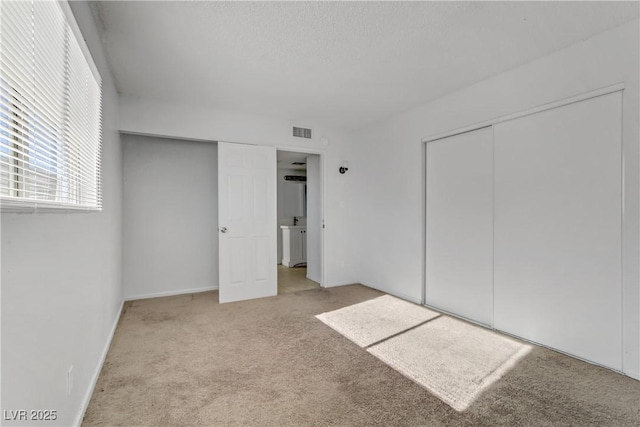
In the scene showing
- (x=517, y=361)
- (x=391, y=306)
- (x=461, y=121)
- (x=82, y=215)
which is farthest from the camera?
(x=391, y=306)

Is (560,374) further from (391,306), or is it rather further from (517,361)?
(391,306)

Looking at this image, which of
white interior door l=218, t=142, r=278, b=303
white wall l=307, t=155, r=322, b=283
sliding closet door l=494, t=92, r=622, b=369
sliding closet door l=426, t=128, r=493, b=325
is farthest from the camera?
white wall l=307, t=155, r=322, b=283

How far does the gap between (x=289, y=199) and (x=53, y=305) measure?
253 inches

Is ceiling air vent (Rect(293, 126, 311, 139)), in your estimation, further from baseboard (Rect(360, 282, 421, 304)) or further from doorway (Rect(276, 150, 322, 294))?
baseboard (Rect(360, 282, 421, 304))

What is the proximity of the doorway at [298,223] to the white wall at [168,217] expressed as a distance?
1.25m

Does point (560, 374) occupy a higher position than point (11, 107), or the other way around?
point (11, 107)

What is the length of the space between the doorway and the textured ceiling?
6.25ft

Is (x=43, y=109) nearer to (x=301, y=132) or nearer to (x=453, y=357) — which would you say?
(x=453, y=357)

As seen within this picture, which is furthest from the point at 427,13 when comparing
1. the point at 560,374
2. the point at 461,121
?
the point at 560,374

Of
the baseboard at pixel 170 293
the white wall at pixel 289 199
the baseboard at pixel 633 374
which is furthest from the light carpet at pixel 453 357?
the white wall at pixel 289 199

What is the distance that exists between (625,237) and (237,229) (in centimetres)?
389

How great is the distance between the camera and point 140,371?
2.30 metres

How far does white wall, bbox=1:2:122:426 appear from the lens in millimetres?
998

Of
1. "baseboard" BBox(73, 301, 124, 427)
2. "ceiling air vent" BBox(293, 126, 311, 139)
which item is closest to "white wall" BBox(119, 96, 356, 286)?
"ceiling air vent" BBox(293, 126, 311, 139)
